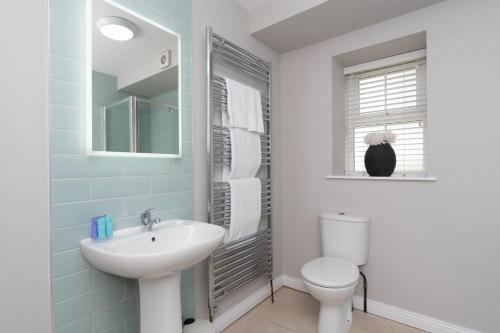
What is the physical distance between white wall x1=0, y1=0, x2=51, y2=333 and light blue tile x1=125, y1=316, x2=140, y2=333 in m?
0.36

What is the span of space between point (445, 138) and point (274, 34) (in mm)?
1472

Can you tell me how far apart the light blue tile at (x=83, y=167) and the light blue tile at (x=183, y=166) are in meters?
0.34

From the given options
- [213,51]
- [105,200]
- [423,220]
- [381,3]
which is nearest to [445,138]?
[423,220]

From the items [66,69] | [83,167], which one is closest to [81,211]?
[83,167]

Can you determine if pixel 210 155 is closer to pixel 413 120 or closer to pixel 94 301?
pixel 94 301

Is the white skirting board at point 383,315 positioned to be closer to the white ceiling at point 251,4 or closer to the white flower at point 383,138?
the white flower at point 383,138

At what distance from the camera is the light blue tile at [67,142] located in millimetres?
1087

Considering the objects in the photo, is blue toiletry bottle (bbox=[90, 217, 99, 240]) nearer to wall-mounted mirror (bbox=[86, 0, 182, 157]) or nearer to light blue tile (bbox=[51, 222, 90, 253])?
light blue tile (bbox=[51, 222, 90, 253])

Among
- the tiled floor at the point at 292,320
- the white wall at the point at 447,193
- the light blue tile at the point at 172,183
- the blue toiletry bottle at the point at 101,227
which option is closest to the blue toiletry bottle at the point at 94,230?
the blue toiletry bottle at the point at 101,227

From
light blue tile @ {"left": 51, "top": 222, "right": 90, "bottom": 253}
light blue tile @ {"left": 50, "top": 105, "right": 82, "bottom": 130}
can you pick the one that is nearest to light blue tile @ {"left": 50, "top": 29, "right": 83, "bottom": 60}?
light blue tile @ {"left": 50, "top": 105, "right": 82, "bottom": 130}

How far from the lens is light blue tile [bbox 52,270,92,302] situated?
42.9 inches

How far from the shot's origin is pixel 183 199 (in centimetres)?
161

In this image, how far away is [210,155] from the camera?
5.58ft

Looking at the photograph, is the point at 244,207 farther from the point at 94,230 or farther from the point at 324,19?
the point at 324,19
